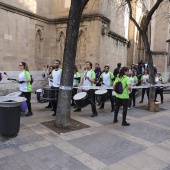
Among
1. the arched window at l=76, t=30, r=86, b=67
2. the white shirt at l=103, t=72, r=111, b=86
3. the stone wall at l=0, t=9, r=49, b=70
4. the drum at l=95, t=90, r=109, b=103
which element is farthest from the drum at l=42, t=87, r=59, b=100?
the arched window at l=76, t=30, r=86, b=67

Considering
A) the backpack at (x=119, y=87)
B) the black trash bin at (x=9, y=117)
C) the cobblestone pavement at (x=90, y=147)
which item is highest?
the backpack at (x=119, y=87)

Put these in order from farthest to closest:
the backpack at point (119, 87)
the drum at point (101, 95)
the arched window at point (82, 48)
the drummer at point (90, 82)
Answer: the arched window at point (82, 48)
the drum at point (101, 95)
the drummer at point (90, 82)
the backpack at point (119, 87)

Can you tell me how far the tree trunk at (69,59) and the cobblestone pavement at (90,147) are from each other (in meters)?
0.59

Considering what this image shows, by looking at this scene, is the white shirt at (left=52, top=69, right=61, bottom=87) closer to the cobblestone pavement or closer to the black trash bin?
the cobblestone pavement

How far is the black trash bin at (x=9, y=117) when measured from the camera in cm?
494

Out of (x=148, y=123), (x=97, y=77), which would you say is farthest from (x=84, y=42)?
(x=148, y=123)

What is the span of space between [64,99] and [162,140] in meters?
2.84

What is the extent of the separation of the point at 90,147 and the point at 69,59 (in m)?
2.48

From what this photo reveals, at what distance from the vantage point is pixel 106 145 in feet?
16.3

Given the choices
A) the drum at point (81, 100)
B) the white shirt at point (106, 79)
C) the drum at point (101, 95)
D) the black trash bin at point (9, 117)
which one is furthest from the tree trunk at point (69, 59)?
the white shirt at point (106, 79)

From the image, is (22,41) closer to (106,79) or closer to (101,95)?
(106,79)

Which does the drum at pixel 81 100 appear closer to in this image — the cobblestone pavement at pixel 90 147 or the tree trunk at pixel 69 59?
the cobblestone pavement at pixel 90 147

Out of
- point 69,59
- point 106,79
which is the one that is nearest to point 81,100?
point 69,59

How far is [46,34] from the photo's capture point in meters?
13.9
